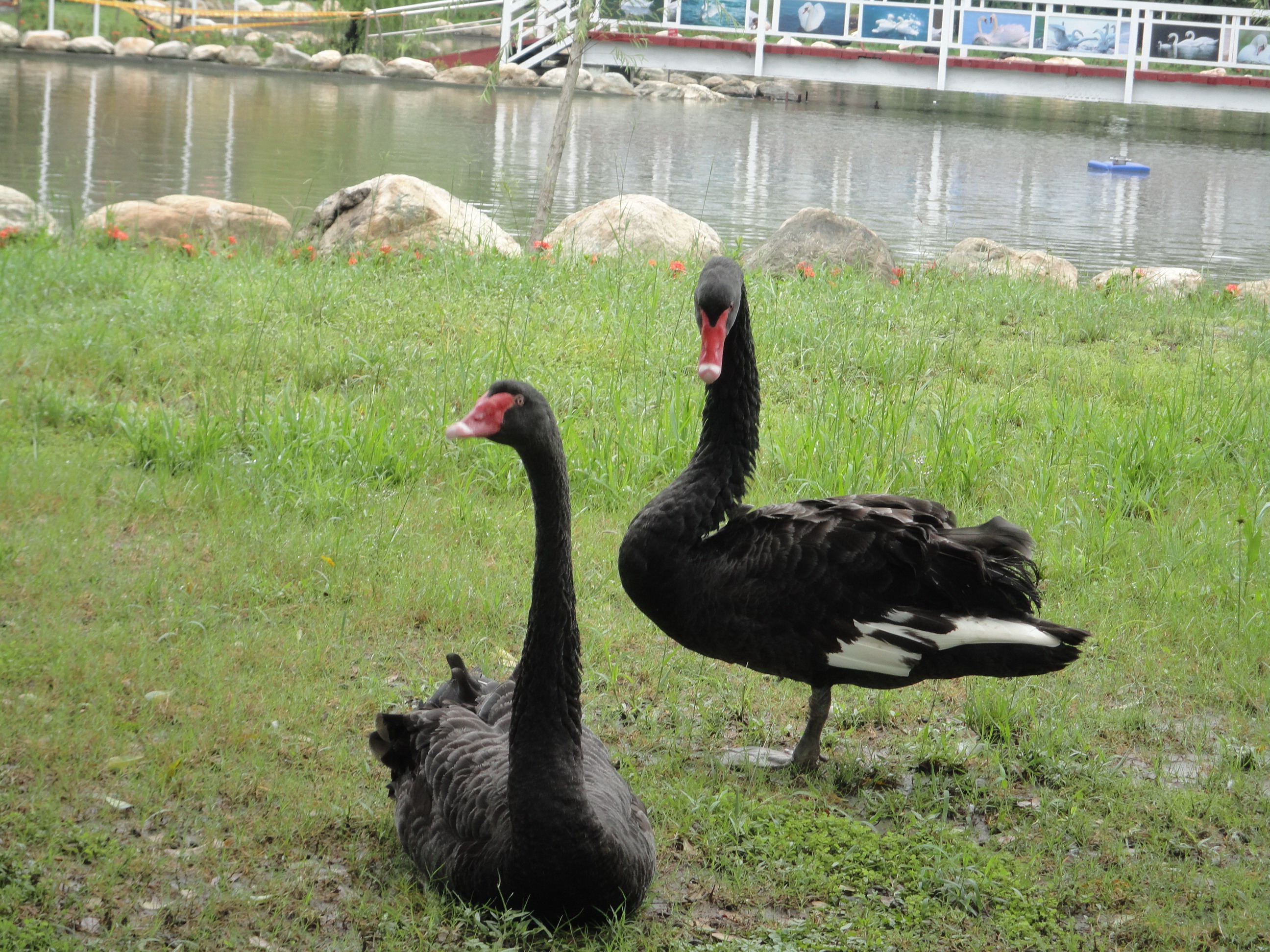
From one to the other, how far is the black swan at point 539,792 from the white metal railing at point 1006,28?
36.5 m

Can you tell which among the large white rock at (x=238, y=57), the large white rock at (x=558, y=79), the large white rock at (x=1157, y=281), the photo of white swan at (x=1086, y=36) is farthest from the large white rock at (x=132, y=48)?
the large white rock at (x=1157, y=281)

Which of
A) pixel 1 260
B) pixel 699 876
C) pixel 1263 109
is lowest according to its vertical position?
pixel 699 876

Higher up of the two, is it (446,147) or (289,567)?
(446,147)

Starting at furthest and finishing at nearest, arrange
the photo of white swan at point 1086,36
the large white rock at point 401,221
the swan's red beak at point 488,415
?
the photo of white swan at point 1086,36, the large white rock at point 401,221, the swan's red beak at point 488,415

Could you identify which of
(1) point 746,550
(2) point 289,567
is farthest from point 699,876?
(2) point 289,567

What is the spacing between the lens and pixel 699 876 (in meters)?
2.82

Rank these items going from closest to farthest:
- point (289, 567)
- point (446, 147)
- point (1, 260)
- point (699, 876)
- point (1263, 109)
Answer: point (699, 876)
point (289, 567)
point (1, 260)
point (446, 147)
point (1263, 109)

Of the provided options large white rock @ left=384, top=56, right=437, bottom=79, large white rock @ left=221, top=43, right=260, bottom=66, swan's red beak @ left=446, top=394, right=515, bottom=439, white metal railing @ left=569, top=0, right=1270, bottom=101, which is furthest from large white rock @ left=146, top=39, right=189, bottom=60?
swan's red beak @ left=446, top=394, right=515, bottom=439

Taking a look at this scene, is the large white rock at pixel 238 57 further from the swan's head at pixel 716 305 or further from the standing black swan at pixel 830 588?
the standing black swan at pixel 830 588

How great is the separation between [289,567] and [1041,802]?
2619 millimetres

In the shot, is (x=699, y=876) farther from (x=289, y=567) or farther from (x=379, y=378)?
(x=379, y=378)

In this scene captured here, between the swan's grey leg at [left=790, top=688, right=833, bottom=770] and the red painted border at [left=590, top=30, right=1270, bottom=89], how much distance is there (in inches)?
1514

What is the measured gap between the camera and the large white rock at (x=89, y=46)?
112 ft

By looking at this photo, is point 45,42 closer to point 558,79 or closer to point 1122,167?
point 558,79
